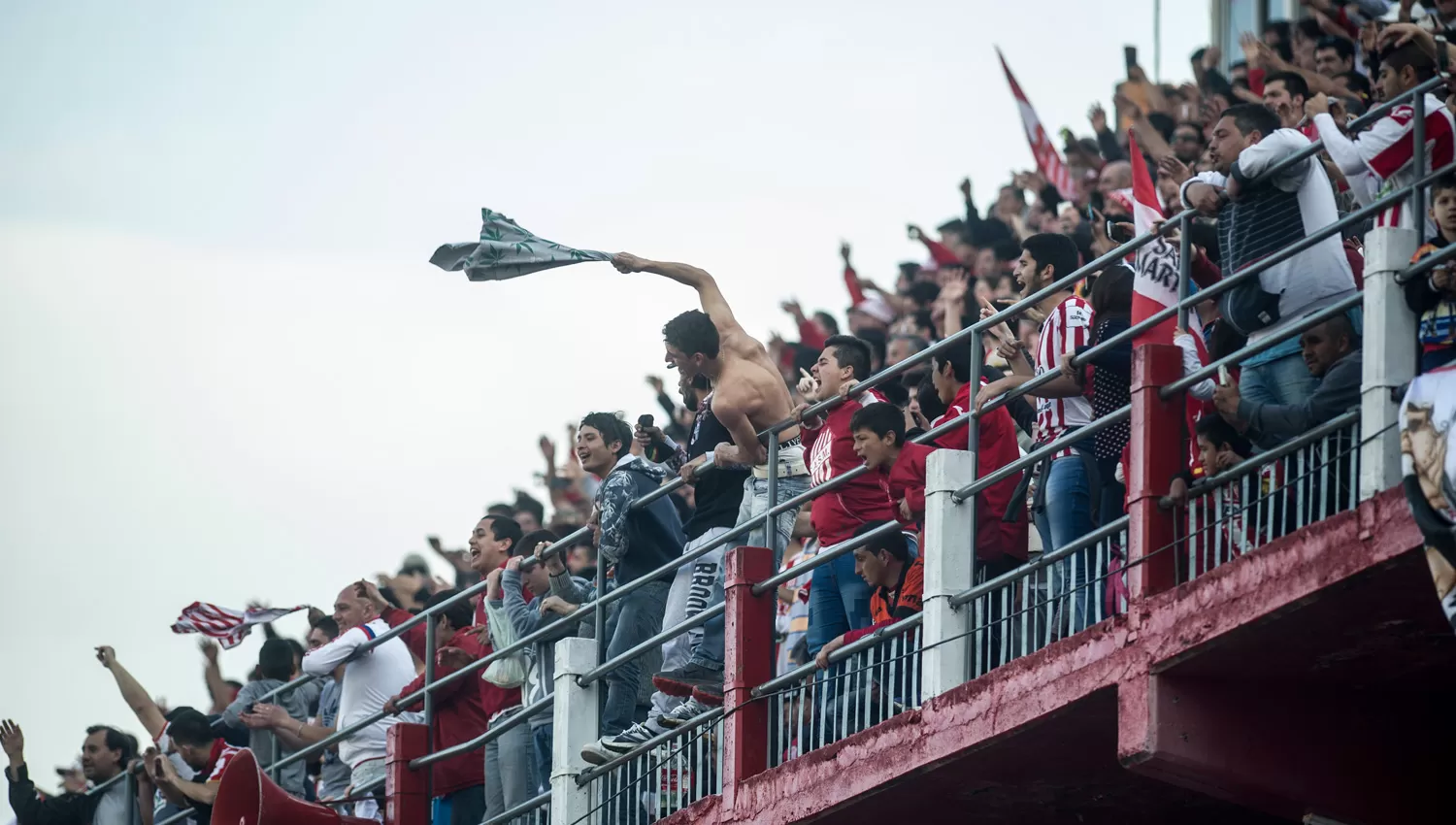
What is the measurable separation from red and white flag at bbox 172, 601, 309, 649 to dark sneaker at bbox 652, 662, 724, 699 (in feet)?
19.8

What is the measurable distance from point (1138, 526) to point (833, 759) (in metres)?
2.46

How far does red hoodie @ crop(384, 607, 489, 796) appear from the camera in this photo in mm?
15016

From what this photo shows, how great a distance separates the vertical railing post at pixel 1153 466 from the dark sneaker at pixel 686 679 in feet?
11.4

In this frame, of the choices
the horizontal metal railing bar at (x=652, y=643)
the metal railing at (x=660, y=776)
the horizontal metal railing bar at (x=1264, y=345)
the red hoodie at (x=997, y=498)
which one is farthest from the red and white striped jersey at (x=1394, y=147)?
the metal railing at (x=660, y=776)

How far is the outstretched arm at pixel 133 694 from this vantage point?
18516 mm

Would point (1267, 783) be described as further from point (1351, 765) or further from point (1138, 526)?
point (1138, 526)

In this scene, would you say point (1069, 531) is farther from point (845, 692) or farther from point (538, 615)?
point (538, 615)

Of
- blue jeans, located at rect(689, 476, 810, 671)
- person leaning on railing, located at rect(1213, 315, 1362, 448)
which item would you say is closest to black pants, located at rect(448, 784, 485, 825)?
blue jeans, located at rect(689, 476, 810, 671)

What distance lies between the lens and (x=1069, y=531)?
10.9 metres

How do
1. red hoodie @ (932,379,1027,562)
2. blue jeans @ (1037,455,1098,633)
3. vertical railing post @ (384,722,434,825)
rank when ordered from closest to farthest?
blue jeans @ (1037,455,1098,633) → red hoodie @ (932,379,1027,562) → vertical railing post @ (384,722,434,825)

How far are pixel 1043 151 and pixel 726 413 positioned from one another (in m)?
8.39

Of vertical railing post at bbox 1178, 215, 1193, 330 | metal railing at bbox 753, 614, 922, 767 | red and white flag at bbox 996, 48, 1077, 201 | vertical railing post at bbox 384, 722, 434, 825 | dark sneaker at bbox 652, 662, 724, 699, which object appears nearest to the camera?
vertical railing post at bbox 1178, 215, 1193, 330

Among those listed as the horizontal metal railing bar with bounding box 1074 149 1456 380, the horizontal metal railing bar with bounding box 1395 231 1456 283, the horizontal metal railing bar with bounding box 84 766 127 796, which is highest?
the horizontal metal railing bar with bounding box 84 766 127 796

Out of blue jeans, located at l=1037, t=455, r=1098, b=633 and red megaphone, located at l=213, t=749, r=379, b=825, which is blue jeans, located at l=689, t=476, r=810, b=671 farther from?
red megaphone, located at l=213, t=749, r=379, b=825
